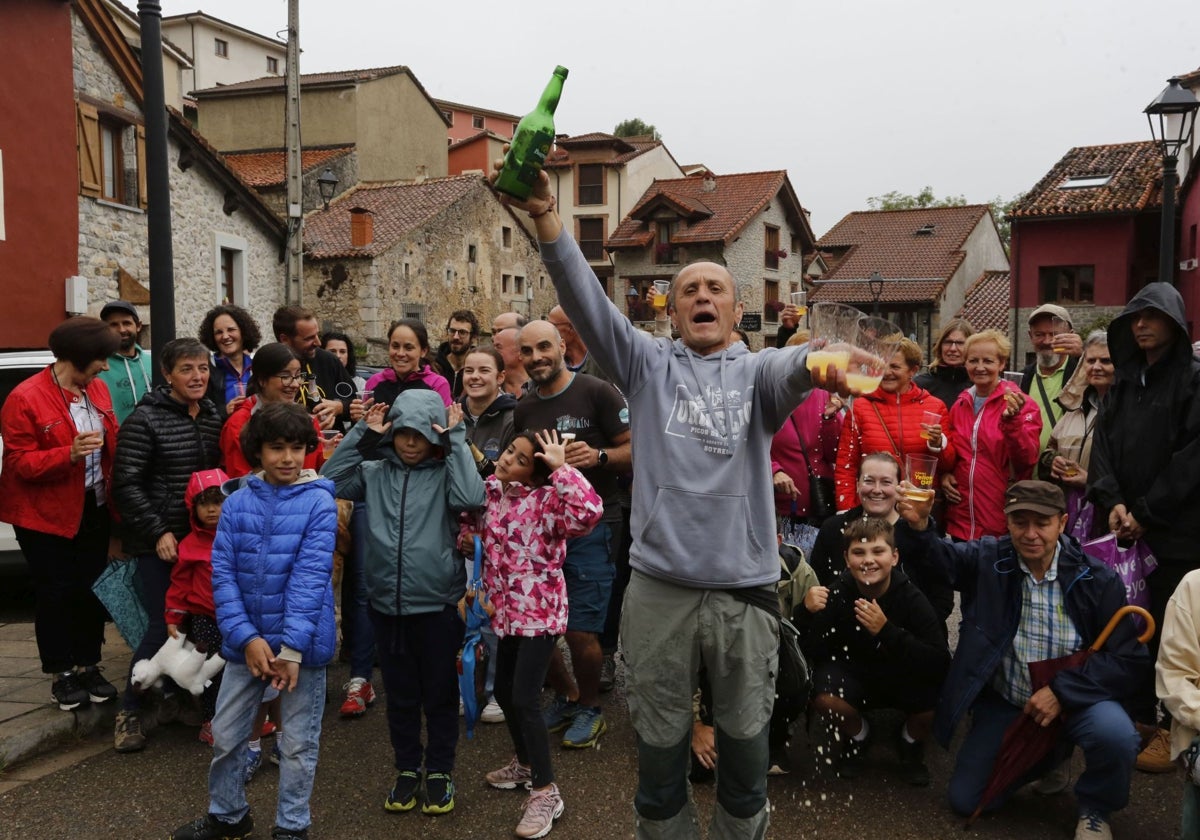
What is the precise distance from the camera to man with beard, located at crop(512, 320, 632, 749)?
188 inches

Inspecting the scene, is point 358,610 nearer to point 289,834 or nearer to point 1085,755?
point 289,834

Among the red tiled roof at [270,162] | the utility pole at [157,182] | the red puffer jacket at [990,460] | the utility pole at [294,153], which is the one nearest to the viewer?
the red puffer jacket at [990,460]

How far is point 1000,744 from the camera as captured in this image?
4109 mm

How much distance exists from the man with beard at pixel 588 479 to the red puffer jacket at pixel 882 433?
1.35 meters

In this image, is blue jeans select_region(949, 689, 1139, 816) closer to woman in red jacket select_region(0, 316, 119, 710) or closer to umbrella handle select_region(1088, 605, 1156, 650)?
umbrella handle select_region(1088, 605, 1156, 650)

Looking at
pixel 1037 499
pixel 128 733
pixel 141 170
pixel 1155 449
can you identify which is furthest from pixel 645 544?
pixel 141 170

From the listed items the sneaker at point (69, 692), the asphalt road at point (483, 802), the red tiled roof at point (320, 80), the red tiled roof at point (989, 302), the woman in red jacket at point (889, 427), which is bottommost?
the asphalt road at point (483, 802)

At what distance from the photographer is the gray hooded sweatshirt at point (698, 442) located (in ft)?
9.55

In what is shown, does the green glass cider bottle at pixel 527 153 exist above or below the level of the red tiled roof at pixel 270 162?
below

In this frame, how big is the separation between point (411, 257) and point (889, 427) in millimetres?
31047

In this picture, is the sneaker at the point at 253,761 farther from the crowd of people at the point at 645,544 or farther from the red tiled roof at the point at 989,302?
the red tiled roof at the point at 989,302

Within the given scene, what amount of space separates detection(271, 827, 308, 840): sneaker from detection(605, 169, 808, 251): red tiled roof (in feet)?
150

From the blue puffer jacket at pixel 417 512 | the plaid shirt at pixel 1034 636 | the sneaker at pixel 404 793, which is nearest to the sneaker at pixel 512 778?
the sneaker at pixel 404 793

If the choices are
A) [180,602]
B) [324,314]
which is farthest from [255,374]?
[324,314]
